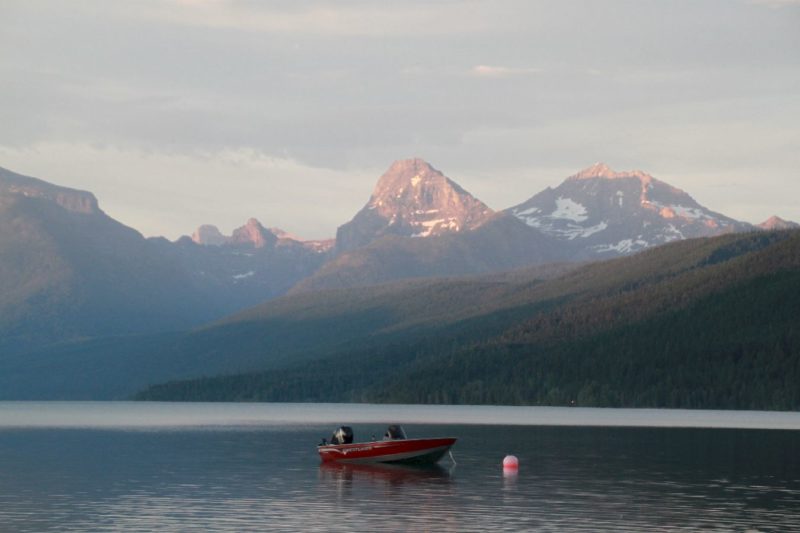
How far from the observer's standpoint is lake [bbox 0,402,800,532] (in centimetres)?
7656

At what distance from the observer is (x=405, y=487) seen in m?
99.1

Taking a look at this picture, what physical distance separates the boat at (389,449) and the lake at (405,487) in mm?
1832

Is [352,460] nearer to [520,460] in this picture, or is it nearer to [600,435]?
[520,460]

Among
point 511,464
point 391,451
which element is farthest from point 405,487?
point 391,451

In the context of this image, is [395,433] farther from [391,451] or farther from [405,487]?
[405,487]

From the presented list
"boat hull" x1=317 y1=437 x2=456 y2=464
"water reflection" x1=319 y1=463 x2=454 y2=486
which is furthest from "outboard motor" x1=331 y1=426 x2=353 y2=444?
"water reflection" x1=319 y1=463 x2=454 y2=486

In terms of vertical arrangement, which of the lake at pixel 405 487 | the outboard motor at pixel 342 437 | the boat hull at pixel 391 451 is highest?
the outboard motor at pixel 342 437

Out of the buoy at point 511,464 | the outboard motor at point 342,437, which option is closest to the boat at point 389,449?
the outboard motor at point 342,437

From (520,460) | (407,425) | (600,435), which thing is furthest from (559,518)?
(407,425)

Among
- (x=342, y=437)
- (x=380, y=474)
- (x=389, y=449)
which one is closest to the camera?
(x=380, y=474)

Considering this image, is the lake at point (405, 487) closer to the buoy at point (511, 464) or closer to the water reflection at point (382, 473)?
the water reflection at point (382, 473)

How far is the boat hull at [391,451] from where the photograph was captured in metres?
118

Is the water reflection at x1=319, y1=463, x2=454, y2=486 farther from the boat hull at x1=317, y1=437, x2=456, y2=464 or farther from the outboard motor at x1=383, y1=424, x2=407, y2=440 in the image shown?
the outboard motor at x1=383, y1=424, x2=407, y2=440

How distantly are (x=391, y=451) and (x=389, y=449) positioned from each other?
1.06ft
